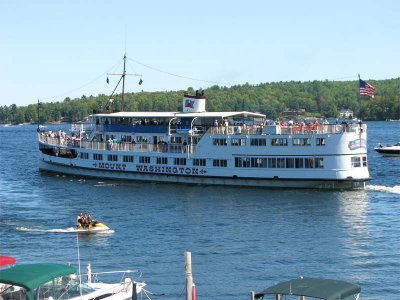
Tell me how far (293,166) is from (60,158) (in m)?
31.3

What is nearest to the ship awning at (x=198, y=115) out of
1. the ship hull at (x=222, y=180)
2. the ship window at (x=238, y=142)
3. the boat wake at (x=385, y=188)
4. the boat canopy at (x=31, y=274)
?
the ship window at (x=238, y=142)

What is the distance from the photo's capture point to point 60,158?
3792 inches

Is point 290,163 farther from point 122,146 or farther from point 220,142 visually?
point 122,146

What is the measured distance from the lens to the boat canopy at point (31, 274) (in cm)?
3067

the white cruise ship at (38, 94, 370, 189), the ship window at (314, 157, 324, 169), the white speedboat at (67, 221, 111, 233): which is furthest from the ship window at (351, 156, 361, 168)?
the white speedboat at (67, 221, 111, 233)

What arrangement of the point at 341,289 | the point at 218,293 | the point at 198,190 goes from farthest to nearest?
the point at 198,190 → the point at 218,293 → the point at 341,289

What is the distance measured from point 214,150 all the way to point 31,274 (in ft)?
166

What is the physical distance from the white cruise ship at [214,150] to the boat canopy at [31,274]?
1846 inches

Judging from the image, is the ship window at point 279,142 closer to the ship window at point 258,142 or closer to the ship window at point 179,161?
the ship window at point 258,142

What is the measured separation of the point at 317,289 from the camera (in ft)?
99.5

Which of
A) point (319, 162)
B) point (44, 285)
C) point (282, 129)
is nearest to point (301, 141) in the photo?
point (282, 129)

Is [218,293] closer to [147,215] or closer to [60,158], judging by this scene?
[147,215]

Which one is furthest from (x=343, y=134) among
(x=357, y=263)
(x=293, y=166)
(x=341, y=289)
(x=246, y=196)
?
(x=341, y=289)

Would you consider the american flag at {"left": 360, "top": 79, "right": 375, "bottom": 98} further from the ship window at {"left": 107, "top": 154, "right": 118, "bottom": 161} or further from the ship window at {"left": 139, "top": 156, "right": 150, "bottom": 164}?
the ship window at {"left": 107, "top": 154, "right": 118, "bottom": 161}
